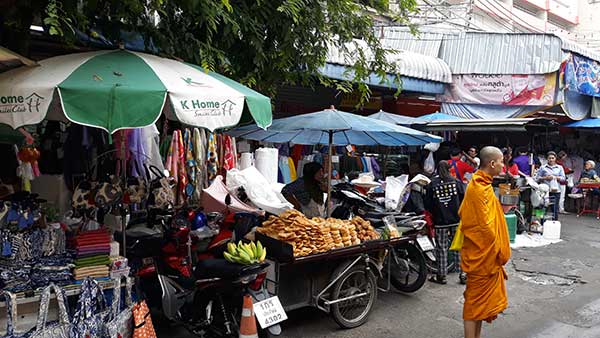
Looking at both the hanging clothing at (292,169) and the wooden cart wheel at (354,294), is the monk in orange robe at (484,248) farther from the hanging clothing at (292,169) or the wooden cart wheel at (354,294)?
the hanging clothing at (292,169)

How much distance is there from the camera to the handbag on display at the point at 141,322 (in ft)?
13.4

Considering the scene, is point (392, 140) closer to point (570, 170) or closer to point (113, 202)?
point (113, 202)

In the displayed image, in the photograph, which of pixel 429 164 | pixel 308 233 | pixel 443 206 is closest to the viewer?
pixel 308 233

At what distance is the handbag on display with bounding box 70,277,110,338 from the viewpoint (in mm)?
3820

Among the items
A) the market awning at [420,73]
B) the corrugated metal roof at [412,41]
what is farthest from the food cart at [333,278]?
the corrugated metal roof at [412,41]

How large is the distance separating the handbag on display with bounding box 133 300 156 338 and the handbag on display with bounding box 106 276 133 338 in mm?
64

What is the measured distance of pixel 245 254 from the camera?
14.1 ft

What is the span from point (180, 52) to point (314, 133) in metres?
2.82

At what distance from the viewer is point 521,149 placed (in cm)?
1316

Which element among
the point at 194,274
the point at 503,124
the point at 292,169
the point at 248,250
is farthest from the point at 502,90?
the point at 194,274

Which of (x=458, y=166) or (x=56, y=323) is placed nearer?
(x=56, y=323)

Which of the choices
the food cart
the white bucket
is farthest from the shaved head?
the white bucket

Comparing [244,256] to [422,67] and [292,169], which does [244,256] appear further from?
[422,67]

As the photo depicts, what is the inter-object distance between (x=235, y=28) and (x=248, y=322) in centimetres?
297
